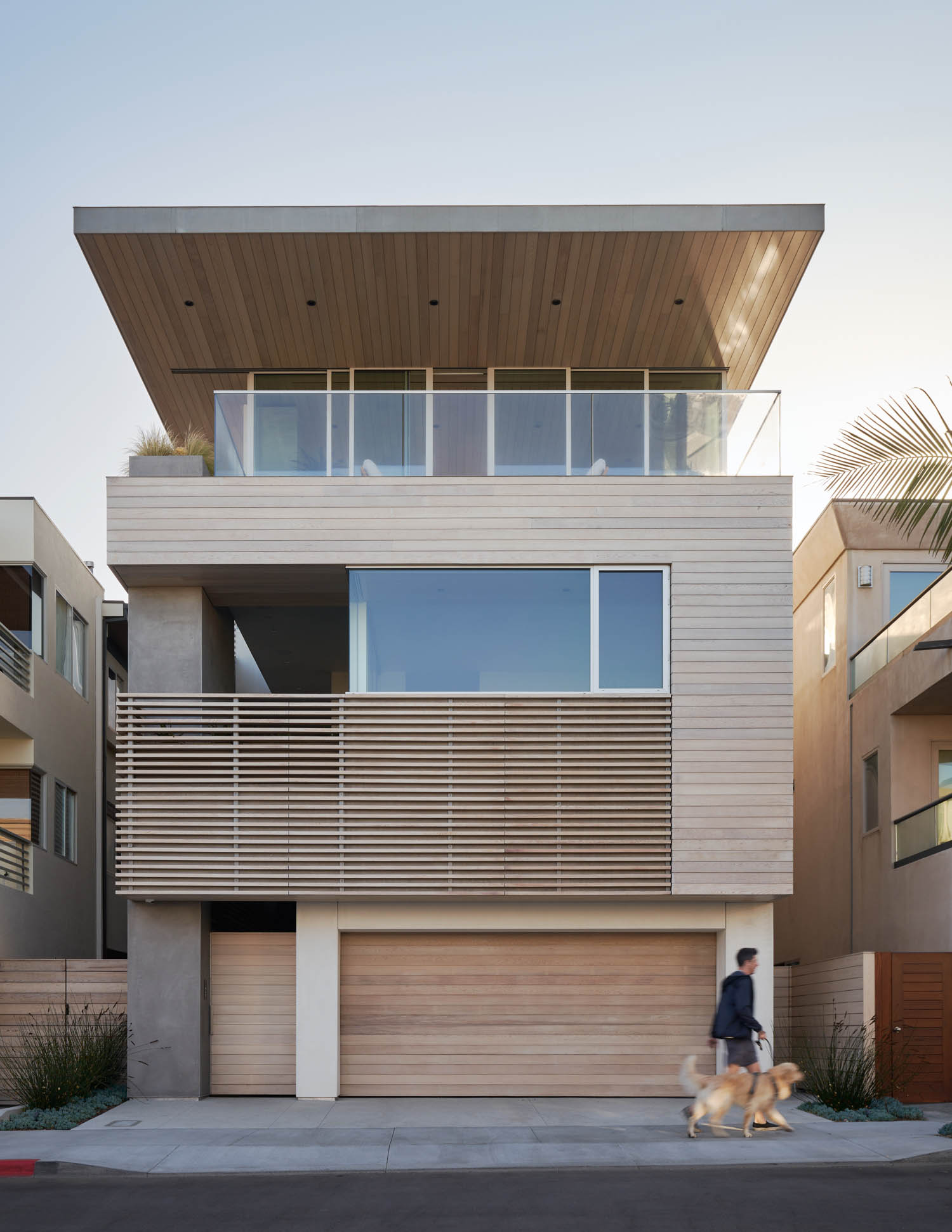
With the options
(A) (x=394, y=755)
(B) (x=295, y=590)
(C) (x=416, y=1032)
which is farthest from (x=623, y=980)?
(B) (x=295, y=590)

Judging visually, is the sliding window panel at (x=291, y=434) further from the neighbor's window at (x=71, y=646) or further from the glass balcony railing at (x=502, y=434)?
the neighbor's window at (x=71, y=646)

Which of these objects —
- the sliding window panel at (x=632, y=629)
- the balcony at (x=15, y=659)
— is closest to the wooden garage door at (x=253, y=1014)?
the sliding window panel at (x=632, y=629)

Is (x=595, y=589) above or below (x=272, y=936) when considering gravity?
above

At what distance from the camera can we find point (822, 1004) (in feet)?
45.5

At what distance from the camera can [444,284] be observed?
14539mm

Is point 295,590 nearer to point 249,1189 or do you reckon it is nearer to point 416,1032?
point 416,1032

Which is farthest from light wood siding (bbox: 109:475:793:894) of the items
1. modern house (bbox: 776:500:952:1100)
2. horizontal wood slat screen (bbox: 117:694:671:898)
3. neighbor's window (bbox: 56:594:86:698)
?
neighbor's window (bbox: 56:594:86:698)

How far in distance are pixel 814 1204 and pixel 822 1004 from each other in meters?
6.37

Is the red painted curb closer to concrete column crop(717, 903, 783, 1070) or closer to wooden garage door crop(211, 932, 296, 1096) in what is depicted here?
wooden garage door crop(211, 932, 296, 1096)

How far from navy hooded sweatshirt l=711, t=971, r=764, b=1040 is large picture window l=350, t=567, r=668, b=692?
3764mm

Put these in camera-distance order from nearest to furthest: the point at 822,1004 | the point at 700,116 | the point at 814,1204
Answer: the point at 814,1204 → the point at 822,1004 → the point at 700,116

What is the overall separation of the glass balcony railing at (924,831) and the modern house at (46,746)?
11.2m

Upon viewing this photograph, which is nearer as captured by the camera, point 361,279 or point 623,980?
point 623,980

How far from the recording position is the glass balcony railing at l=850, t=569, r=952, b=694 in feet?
47.9
